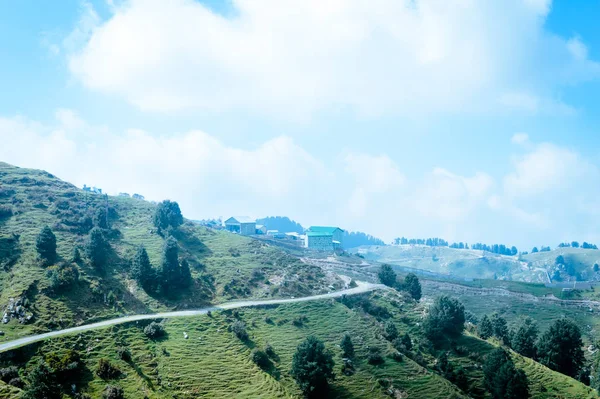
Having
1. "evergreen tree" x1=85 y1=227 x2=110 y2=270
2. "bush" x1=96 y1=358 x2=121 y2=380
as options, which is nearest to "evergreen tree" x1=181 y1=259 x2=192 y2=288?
"evergreen tree" x1=85 y1=227 x2=110 y2=270

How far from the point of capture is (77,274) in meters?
70.2

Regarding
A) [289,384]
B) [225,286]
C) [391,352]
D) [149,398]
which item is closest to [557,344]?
[391,352]

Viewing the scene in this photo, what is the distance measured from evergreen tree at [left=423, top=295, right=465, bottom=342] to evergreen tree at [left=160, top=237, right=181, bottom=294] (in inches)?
1968

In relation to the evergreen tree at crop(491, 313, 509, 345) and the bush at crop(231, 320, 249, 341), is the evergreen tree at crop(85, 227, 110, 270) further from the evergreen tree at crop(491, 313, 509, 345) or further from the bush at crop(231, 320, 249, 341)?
the evergreen tree at crop(491, 313, 509, 345)

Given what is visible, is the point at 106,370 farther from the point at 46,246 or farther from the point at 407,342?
the point at 407,342

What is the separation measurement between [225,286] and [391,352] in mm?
37405

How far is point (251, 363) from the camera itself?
58969mm

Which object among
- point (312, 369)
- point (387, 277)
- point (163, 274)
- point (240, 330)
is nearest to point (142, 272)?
point (163, 274)

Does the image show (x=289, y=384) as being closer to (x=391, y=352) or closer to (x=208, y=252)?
(x=391, y=352)

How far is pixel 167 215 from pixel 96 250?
33.6 m

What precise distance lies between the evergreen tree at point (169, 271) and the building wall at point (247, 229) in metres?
86.8

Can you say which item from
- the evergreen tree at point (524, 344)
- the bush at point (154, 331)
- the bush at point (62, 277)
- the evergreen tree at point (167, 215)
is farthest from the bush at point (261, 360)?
the evergreen tree at point (167, 215)

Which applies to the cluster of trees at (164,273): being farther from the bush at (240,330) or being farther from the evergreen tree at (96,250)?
the bush at (240,330)

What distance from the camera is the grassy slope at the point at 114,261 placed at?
2493 inches
